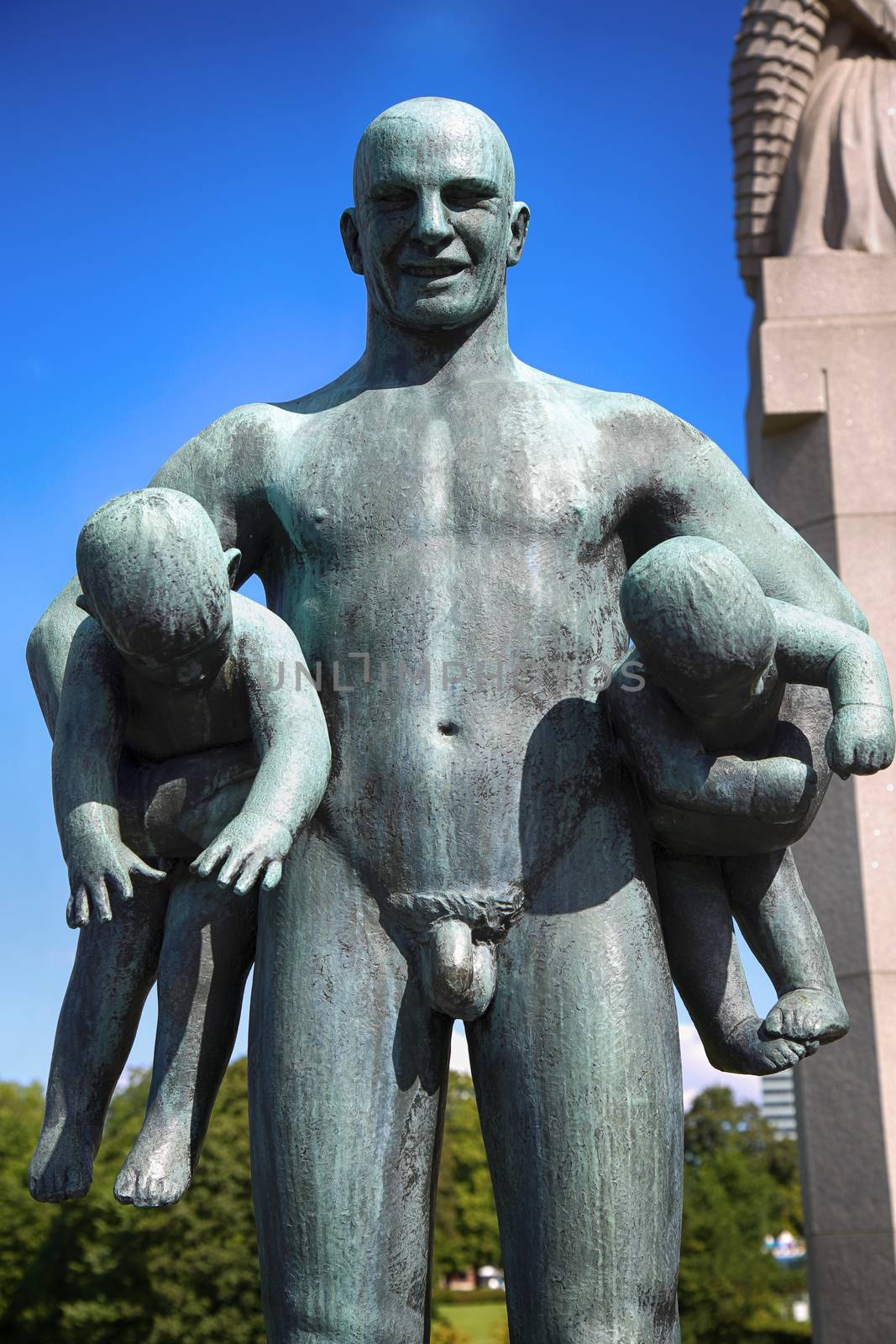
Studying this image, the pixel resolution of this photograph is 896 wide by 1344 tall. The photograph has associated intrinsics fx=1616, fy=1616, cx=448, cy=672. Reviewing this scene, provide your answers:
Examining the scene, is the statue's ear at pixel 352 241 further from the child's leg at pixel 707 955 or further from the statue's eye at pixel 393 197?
the child's leg at pixel 707 955

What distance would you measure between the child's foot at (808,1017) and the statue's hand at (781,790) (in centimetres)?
46

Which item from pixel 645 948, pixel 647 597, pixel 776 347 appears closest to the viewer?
pixel 647 597

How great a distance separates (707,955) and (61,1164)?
169 cm

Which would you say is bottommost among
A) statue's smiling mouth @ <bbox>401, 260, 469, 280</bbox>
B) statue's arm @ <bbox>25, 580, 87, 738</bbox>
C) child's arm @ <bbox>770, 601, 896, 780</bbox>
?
child's arm @ <bbox>770, 601, 896, 780</bbox>

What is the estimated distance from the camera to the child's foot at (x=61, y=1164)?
3967mm

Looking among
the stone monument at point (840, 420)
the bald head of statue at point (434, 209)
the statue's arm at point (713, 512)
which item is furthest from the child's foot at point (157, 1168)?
the stone monument at point (840, 420)

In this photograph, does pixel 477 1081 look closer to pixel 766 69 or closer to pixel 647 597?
pixel 647 597

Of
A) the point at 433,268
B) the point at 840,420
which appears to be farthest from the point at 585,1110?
the point at 840,420

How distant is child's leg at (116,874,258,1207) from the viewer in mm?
3867

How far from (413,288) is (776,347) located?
675cm

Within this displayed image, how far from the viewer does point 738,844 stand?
3992mm

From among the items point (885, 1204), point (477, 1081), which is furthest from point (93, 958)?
point (885, 1204)

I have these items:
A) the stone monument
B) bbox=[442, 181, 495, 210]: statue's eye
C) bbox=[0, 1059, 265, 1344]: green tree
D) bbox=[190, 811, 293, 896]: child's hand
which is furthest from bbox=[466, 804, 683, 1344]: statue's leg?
bbox=[0, 1059, 265, 1344]: green tree

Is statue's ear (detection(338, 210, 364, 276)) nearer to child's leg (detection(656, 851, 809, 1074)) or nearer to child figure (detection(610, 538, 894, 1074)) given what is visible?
child figure (detection(610, 538, 894, 1074))
